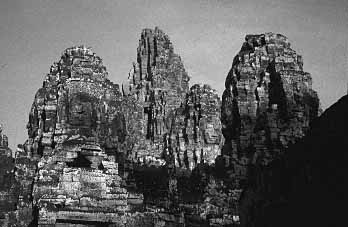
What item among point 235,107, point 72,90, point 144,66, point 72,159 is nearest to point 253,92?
point 235,107

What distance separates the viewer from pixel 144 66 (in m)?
132

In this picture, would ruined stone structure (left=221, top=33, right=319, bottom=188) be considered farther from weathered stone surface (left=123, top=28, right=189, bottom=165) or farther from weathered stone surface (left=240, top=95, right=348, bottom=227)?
weathered stone surface (left=123, top=28, right=189, bottom=165)

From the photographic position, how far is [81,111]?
31562 mm

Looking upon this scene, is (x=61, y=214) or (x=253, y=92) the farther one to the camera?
(x=253, y=92)

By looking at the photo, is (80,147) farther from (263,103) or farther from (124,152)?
(263,103)

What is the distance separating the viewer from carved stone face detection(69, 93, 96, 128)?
3103cm

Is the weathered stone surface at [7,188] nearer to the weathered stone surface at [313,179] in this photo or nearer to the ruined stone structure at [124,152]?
the ruined stone structure at [124,152]

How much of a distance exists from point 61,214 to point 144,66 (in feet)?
356

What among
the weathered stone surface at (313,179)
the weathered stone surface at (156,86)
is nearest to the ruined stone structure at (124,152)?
the weathered stone surface at (313,179)

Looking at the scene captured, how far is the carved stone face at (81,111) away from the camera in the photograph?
3103 centimetres

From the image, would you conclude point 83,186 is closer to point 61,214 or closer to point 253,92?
point 61,214

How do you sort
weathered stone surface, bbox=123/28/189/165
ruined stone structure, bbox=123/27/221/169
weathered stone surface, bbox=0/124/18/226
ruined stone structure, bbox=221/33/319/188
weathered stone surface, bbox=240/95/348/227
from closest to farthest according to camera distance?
weathered stone surface, bbox=240/95/348/227
weathered stone surface, bbox=0/124/18/226
ruined stone structure, bbox=221/33/319/188
ruined stone structure, bbox=123/27/221/169
weathered stone surface, bbox=123/28/189/165

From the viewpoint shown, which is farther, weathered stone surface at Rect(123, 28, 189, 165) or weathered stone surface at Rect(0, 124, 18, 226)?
weathered stone surface at Rect(123, 28, 189, 165)

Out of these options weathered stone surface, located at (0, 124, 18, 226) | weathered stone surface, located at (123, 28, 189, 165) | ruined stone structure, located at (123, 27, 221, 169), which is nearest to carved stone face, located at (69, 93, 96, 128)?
weathered stone surface, located at (0, 124, 18, 226)
